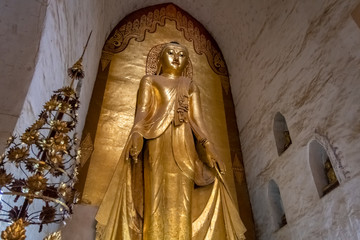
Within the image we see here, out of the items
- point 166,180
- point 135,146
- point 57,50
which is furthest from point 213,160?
point 57,50

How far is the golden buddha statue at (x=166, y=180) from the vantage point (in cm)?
273

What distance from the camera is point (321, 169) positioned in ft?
9.39

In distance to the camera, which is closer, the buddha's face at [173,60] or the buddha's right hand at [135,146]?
the buddha's right hand at [135,146]

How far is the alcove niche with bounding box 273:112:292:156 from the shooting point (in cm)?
349

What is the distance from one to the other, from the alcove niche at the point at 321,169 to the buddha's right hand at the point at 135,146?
1604 mm

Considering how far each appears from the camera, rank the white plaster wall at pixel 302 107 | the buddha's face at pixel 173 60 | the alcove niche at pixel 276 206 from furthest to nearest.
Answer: the buddha's face at pixel 173 60, the alcove niche at pixel 276 206, the white plaster wall at pixel 302 107

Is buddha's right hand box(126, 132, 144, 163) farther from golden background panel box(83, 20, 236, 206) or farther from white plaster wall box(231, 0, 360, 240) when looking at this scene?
white plaster wall box(231, 0, 360, 240)

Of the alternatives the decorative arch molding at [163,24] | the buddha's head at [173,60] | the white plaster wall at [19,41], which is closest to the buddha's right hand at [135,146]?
the buddha's head at [173,60]

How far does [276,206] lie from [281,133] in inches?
32.4

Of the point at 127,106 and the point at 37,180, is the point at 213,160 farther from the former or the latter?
the point at 37,180

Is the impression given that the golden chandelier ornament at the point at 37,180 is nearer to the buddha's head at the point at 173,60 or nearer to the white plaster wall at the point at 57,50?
the white plaster wall at the point at 57,50

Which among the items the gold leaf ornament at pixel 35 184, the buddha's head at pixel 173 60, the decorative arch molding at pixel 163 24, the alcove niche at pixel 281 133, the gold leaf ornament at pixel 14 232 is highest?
Answer: the decorative arch molding at pixel 163 24

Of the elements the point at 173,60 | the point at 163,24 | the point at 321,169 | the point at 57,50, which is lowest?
the point at 321,169

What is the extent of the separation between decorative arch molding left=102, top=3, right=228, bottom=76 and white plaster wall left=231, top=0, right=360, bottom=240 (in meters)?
0.88
